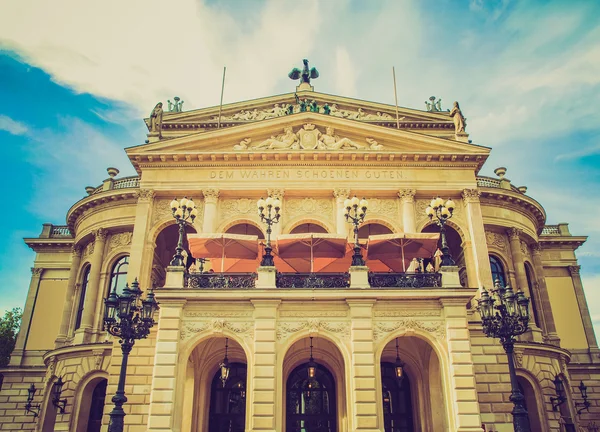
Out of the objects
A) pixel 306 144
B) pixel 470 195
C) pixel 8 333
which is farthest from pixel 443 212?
pixel 8 333

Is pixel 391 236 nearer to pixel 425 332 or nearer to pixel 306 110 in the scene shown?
pixel 425 332

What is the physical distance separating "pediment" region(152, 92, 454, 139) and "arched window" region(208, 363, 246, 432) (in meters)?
16.4

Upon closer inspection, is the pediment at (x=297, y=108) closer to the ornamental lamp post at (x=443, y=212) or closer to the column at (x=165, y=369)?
the ornamental lamp post at (x=443, y=212)

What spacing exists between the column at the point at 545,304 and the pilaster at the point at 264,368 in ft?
65.0

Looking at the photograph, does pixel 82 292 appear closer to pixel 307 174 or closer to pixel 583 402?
pixel 307 174

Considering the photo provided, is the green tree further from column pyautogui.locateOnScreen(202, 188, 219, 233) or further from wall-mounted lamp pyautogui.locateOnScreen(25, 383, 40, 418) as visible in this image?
column pyautogui.locateOnScreen(202, 188, 219, 233)

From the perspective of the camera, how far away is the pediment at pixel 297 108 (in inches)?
1356

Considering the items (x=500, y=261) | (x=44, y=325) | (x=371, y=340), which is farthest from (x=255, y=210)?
(x=44, y=325)

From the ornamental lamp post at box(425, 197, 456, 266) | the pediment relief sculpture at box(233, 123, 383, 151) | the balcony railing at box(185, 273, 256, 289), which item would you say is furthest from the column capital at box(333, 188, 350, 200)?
the balcony railing at box(185, 273, 256, 289)

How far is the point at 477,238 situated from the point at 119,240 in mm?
20795

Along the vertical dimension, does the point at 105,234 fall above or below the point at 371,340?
above

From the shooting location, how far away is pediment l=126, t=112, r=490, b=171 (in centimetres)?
2842

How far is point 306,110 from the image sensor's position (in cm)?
3028

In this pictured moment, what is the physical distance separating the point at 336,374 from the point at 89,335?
48.3ft
